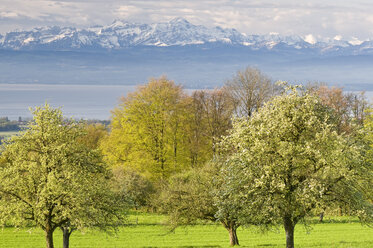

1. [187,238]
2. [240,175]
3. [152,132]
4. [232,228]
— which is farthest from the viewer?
[152,132]

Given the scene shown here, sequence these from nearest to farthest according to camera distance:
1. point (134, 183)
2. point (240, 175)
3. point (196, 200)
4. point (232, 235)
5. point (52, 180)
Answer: point (240, 175) < point (52, 180) < point (196, 200) < point (232, 235) < point (134, 183)

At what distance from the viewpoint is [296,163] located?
2408cm

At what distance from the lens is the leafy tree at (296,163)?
23141 millimetres

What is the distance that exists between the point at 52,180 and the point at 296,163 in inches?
551

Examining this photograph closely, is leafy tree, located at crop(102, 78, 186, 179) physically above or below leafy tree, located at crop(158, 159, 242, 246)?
above

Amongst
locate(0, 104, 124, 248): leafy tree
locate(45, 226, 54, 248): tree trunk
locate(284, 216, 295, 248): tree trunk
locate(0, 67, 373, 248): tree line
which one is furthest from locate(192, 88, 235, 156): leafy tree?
locate(284, 216, 295, 248): tree trunk

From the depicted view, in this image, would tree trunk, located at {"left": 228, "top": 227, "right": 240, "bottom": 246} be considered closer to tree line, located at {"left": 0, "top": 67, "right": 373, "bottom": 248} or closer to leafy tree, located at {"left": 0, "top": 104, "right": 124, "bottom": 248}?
tree line, located at {"left": 0, "top": 67, "right": 373, "bottom": 248}

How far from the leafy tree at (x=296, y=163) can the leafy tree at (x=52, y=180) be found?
9.60 metres

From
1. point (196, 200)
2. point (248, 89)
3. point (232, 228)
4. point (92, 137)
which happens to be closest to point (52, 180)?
point (196, 200)

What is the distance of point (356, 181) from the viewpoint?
24203mm

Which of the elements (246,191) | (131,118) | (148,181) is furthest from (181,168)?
(246,191)

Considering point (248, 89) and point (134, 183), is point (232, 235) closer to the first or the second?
point (134, 183)

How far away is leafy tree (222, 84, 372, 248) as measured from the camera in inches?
911

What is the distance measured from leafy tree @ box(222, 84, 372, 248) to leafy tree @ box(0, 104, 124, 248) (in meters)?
9.60
